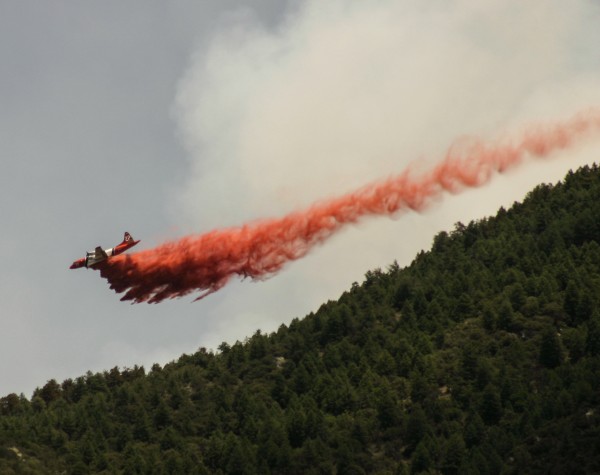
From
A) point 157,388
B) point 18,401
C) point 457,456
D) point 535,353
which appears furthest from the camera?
point 18,401

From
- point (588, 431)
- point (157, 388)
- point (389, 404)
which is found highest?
point (157, 388)

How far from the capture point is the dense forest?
132875 mm

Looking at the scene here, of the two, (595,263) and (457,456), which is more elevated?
(595,263)

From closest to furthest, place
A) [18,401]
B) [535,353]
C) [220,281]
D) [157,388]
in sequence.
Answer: [220,281], [535,353], [157,388], [18,401]

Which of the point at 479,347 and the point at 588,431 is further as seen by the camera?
the point at 479,347

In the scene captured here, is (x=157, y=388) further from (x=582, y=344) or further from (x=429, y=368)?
(x=582, y=344)

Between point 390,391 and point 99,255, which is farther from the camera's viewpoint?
point 390,391

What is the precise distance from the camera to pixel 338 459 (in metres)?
134

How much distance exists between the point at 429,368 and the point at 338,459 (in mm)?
22132

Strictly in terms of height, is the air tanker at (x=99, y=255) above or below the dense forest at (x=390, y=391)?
above

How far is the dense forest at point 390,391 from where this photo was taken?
132875mm

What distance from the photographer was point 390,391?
148 meters

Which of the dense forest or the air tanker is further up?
the air tanker

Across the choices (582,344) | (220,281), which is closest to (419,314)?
(582,344)
